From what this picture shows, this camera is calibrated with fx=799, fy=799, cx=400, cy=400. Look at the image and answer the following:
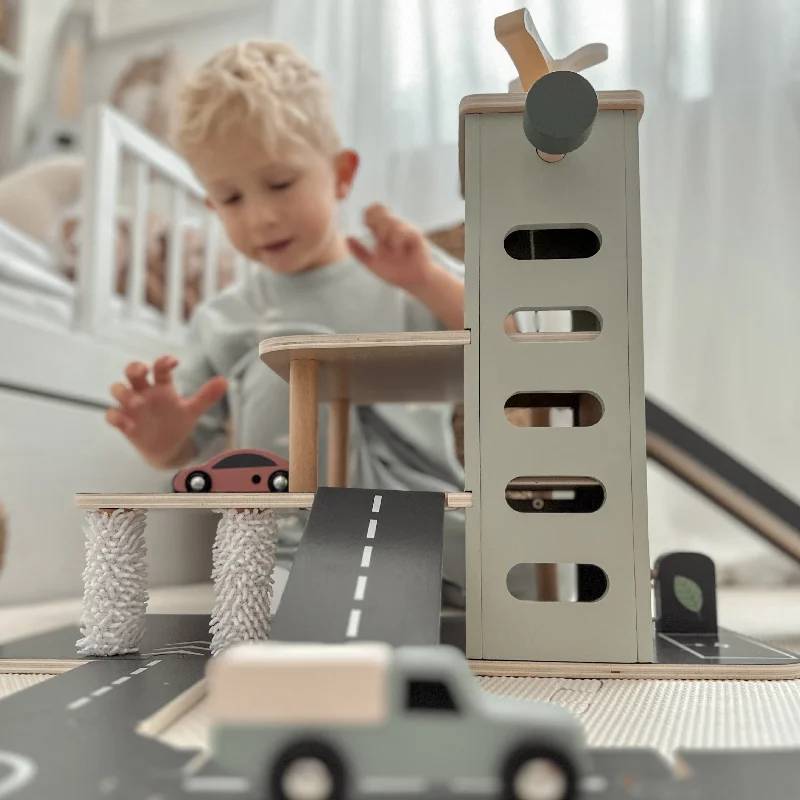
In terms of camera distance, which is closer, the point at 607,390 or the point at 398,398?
the point at 607,390

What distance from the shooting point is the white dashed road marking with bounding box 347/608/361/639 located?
600 mm

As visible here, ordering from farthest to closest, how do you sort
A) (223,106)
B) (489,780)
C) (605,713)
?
(223,106) < (605,713) < (489,780)

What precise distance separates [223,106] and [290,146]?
0.12 metres

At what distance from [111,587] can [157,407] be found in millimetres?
417

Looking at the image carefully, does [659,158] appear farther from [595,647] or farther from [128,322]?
[595,647]

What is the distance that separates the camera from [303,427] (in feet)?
2.89

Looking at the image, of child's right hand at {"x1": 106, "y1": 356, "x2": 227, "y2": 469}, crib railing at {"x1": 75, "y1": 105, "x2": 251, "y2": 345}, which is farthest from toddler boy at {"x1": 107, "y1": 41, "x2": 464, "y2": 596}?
crib railing at {"x1": 75, "y1": 105, "x2": 251, "y2": 345}

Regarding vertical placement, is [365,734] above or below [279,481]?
below

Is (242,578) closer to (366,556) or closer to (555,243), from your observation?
(366,556)

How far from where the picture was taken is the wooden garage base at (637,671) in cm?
77

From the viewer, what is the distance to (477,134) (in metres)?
0.86

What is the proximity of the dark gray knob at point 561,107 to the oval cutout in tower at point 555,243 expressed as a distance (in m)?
0.21

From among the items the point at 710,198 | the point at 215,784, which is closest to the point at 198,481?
the point at 215,784

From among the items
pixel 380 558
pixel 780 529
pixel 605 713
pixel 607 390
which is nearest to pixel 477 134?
pixel 607 390
